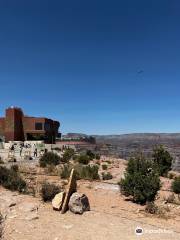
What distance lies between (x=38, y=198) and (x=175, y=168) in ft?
96.1

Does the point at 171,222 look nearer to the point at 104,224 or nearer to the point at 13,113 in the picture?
the point at 104,224

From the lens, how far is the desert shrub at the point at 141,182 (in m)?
15.4

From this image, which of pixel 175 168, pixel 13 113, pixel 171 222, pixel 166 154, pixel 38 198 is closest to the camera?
pixel 171 222

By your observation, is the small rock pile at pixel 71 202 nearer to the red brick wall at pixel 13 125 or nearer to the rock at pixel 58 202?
the rock at pixel 58 202

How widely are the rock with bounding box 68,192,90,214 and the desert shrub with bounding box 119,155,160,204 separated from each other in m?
4.48

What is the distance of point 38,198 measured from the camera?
13.2 meters

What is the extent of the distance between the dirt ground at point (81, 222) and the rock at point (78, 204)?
18 centimetres

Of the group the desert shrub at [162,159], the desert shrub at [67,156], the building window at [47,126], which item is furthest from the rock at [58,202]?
the building window at [47,126]

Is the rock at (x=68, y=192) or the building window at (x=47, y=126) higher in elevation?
the building window at (x=47, y=126)

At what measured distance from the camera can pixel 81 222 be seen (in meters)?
10.2

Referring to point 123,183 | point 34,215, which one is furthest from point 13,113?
point 34,215

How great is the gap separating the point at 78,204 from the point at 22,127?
73.4m

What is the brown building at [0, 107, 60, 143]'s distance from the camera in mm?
79375

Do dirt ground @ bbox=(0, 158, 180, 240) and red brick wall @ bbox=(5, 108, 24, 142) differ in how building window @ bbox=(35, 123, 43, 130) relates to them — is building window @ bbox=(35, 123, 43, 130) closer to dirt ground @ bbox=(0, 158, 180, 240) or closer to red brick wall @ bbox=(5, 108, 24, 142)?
red brick wall @ bbox=(5, 108, 24, 142)
